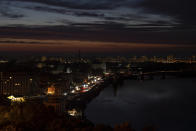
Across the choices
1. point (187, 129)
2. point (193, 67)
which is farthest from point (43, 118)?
point (193, 67)

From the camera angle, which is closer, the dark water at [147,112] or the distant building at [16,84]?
the dark water at [147,112]

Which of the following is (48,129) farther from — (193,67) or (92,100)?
(193,67)

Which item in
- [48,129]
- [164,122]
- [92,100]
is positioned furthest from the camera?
[92,100]

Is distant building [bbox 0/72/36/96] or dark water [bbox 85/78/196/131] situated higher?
distant building [bbox 0/72/36/96]

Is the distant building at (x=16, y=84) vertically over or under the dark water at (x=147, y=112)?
over

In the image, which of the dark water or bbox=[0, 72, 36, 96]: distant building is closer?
the dark water

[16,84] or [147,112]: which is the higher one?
[16,84]

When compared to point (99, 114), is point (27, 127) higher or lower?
higher

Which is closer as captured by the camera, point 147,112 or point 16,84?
point 147,112

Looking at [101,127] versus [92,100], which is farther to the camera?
[92,100]

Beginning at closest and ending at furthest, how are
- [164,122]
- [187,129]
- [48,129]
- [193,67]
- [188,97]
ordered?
[48,129]
[187,129]
[164,122]
[188,97]
[193,67]
